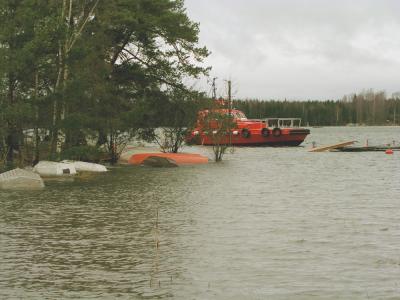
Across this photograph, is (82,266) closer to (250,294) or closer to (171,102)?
(250,294)

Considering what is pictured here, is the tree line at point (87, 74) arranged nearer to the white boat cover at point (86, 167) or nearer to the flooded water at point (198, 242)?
the white boat cover at point (86, 167)

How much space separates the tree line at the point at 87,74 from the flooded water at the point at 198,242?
4.23 meters

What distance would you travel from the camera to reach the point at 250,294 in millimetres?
8875

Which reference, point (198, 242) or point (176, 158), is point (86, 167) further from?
point (198, 242)

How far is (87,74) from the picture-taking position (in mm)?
28812

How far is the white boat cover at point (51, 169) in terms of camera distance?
1006 inches

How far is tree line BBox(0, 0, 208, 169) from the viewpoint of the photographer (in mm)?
25203

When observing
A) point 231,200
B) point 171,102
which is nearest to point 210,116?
point 171,102

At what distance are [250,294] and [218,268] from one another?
156 cm

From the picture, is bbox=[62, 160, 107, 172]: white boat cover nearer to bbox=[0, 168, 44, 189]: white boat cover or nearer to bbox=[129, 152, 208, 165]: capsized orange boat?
bbox=[129, 152, 208, 165]: capsized orange boat

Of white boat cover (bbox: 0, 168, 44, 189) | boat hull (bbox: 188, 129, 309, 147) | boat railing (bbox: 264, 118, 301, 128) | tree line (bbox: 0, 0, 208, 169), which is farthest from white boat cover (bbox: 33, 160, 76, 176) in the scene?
boat railing (bbox: 264, 118, 301, 128)

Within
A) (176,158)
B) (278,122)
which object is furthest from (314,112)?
(176,158)

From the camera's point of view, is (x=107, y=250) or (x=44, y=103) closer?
(x=107, y=250)

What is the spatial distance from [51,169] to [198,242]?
14.3m
